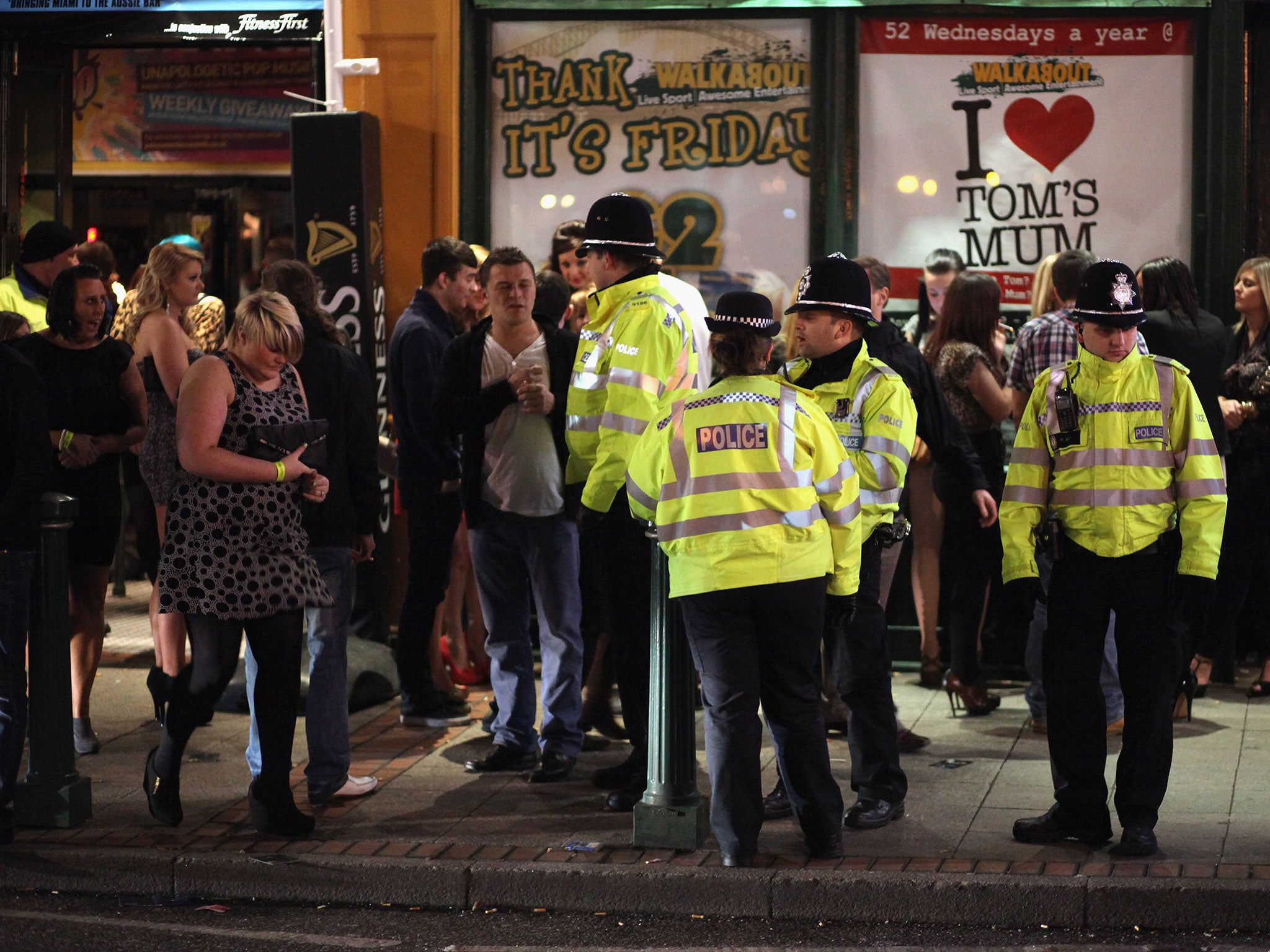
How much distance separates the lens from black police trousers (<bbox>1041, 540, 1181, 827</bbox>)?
19.4 ft

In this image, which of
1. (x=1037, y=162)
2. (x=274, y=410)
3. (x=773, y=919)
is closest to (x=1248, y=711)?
(x=1037, y=162)

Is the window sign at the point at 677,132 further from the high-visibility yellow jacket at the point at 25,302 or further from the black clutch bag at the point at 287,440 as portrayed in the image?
the black clutch bag at the point at 287,440

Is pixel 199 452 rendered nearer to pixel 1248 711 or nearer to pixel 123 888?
pixel 123 888

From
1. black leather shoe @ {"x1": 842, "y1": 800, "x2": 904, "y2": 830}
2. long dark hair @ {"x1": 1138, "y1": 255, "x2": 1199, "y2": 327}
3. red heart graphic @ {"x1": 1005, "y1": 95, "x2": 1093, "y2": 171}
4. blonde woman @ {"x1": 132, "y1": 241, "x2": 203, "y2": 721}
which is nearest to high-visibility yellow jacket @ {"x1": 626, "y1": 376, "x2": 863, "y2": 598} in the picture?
black leather shoe @ {"x1": 842, "y1": 800, "x2": 904, "y2": 830}

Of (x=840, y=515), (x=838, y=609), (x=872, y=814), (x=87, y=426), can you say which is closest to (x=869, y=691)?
(x=872, y=814)

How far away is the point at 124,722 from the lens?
8141mm

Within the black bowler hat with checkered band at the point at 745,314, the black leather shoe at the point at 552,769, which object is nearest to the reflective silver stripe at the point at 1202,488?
the black bowler hat with checkered band at the point at 745,314

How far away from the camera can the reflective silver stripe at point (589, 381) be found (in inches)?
253

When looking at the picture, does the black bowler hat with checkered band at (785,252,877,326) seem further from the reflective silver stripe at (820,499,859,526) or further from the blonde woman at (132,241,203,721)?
the blonde woman at (132,241,203,721)

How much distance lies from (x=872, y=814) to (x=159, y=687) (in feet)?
10.3

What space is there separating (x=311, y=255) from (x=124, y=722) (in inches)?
97.3

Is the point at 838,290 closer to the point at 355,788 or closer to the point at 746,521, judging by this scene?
the point at 746,521

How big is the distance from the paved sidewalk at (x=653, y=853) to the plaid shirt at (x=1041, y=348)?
67.7 inches

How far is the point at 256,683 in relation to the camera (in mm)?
6258
